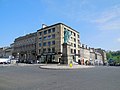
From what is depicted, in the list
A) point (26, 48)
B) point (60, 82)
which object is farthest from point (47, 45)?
point (60, 82)

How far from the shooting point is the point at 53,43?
66.8 metres

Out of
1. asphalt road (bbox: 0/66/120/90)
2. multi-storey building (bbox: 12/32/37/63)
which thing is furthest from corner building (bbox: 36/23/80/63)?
asphalt road (bbox: 0/66/120/90)

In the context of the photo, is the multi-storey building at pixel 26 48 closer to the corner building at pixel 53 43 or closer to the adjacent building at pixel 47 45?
the adjacent building at pixel 47 45

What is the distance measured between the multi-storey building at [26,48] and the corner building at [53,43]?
435 cm

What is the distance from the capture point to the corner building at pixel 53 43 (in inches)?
2515

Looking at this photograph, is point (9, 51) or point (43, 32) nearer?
point (43, 32)

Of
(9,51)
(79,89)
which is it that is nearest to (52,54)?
(9,51)

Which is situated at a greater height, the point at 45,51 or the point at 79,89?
the point at 45,51

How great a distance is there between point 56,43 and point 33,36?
19.6 metres

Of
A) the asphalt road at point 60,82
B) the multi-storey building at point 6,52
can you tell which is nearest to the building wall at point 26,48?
the multi-storey building at point 6,52

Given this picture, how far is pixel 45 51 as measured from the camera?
69500 mm

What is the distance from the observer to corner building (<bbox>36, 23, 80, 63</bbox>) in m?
63.9

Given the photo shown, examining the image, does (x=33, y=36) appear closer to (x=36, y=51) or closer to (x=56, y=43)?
(x=36, y=51)

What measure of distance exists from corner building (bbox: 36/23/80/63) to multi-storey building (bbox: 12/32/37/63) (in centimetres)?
Result: 435
